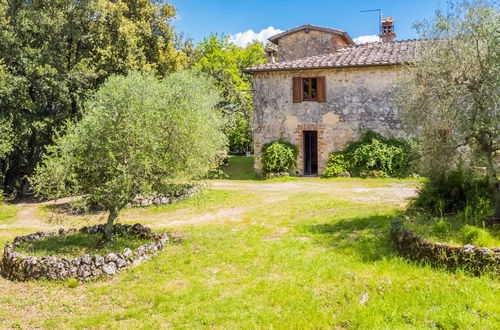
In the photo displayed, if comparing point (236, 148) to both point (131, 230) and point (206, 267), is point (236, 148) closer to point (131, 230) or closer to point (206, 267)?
point (131, 230)

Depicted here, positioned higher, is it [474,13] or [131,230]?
[474,13]

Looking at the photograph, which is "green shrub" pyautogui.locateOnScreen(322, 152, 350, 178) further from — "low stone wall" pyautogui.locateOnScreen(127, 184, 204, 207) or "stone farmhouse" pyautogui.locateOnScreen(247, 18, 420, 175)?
"low stone wall" pyautogui.locateOnScreen(127, 184, 204, 207)

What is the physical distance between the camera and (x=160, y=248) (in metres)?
9.75

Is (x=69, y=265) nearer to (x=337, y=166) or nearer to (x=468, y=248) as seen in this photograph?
(x=468, y=248)

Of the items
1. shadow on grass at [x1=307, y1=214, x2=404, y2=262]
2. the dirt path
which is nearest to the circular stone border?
the dirt path

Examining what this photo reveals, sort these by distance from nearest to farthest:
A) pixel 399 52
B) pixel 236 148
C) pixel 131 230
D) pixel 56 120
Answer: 1. pixel 131 230
2. pixel 56 120
3. pixel 399 52
4. pixel 236 148

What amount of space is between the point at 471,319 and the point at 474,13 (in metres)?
5.98

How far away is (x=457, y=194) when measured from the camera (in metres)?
9.67

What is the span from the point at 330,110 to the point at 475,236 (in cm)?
1506

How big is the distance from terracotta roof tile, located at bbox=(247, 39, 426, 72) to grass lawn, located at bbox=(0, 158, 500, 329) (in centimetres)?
1115

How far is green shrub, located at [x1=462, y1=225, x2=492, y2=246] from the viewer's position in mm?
7176

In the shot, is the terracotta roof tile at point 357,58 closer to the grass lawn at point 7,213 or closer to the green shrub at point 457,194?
the green shrub at point 457,194

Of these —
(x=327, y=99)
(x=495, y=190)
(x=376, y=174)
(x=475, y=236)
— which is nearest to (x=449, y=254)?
(x=475, y=236)

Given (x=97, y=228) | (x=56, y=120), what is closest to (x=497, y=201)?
(x=97, y=228)
